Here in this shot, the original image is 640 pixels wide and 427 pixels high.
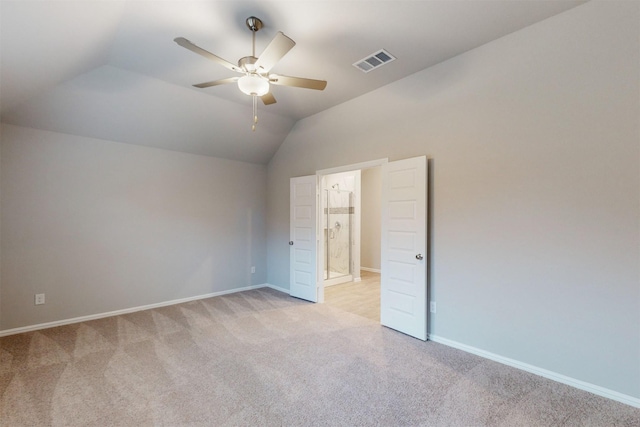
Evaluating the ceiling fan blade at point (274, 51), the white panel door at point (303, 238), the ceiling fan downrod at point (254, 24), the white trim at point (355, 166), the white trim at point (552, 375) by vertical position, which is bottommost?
the white trim at point (552, 375)

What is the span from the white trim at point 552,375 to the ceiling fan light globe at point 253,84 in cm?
320

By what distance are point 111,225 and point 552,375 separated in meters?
5.48

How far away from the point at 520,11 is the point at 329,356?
11.8 feet

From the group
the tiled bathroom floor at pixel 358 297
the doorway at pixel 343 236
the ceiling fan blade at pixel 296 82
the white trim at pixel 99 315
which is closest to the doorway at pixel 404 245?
the tiled bathroom floor at pixel 358 297

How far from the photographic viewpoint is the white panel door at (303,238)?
473 cm

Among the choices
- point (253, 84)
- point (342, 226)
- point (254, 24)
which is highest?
point (254, 24)

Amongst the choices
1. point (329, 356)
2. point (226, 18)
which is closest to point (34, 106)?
point (226, 18)

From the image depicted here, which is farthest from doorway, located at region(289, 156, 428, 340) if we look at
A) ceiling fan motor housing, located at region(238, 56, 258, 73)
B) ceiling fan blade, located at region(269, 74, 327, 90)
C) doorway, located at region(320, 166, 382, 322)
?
ceiling fan motor housing, located at region(238, 56, 258, 73)

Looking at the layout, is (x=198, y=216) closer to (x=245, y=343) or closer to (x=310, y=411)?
(x=245, y=343)

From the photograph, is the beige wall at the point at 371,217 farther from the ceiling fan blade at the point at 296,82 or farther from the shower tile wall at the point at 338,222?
the ceiling fan blade at the point at 296,82

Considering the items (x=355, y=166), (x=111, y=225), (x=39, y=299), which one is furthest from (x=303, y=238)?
(x=39, y=299)

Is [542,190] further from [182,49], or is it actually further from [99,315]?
[99,315]

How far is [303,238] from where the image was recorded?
4.88 meters

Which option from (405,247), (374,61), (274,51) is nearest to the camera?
(274,51)
